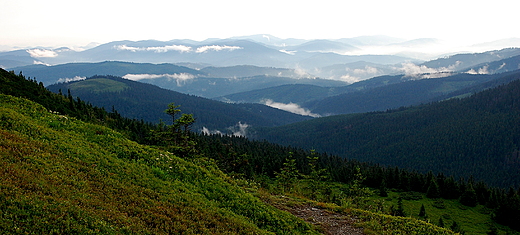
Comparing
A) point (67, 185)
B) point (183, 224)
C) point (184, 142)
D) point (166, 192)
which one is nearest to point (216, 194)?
point (166, 192)

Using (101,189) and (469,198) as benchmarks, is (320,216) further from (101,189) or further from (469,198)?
(469,198)

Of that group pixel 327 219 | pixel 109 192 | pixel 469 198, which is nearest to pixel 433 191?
pixel 469 198

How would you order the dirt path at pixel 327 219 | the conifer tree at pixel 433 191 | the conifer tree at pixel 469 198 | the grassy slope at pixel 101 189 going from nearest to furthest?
the grassy slope at pixel 101 189, the dirt path at pixel 327 219, the conifer tree at pixel 469 198, the conifer tree at pixel 433 191

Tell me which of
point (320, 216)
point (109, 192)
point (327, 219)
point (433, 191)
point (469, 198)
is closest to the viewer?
point (109, 192)

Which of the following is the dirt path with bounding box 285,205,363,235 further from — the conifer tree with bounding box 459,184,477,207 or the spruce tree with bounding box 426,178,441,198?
the spruce tree with bounding box 426,178,441,198

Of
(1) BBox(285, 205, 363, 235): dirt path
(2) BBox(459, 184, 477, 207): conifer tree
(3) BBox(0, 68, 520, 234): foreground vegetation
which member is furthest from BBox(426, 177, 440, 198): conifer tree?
(1) BBox(285, 205, 363, 235): dirt path

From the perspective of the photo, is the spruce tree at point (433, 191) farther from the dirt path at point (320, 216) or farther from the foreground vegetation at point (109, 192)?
the dirt path at point (320, 216)

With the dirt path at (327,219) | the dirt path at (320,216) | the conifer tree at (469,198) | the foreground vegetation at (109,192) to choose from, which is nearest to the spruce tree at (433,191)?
the conifer tree at (469,198)

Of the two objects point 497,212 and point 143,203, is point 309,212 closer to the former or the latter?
point 143,203

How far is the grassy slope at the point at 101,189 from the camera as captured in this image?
12.9 m

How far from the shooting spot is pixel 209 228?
1664 cm

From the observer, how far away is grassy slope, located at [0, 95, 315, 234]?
1290 centimetres

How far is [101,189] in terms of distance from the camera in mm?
16484

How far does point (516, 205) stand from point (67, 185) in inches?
2701
